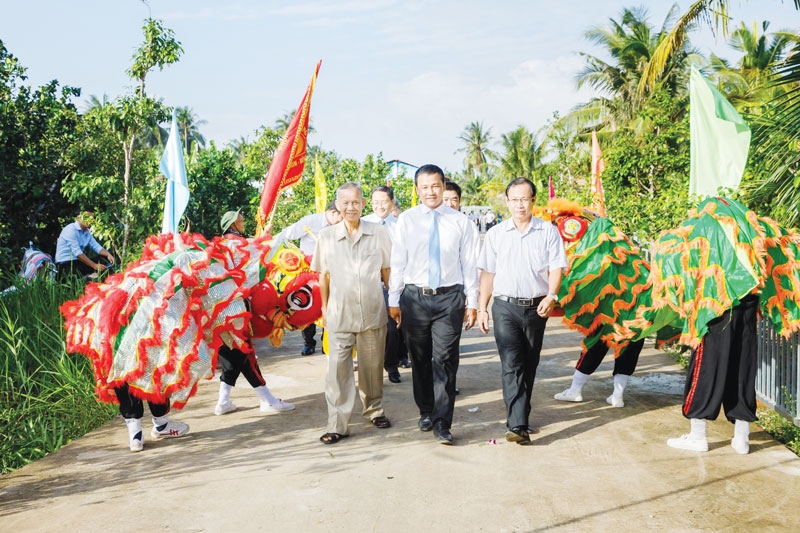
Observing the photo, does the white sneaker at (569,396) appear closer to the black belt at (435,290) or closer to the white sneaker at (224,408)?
the black belt at (435,290)

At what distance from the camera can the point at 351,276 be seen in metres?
4.50

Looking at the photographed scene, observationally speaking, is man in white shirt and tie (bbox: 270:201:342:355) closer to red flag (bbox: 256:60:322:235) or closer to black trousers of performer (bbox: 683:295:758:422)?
red flag (bbox: 256:60:322:235)

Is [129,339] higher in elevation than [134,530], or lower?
higher

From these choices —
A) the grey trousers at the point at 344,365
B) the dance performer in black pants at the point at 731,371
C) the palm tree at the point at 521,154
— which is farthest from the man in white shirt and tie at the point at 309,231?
the palm tree at the point at 521,154

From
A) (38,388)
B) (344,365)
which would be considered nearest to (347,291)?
(344,365)

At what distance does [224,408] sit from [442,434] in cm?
203

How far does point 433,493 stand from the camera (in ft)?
11.8

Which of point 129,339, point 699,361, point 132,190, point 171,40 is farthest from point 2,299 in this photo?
point 699,361

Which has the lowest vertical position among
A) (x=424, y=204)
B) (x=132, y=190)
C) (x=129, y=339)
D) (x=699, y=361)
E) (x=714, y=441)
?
(x=714, y=441)

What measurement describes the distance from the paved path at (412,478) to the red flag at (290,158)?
243 cm

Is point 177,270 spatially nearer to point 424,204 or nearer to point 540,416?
point 424,204

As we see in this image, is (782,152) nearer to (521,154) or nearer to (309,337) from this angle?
(309,337)

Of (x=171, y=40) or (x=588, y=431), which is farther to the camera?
(x=171, y=40)

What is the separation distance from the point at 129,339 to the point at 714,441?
164 inches
